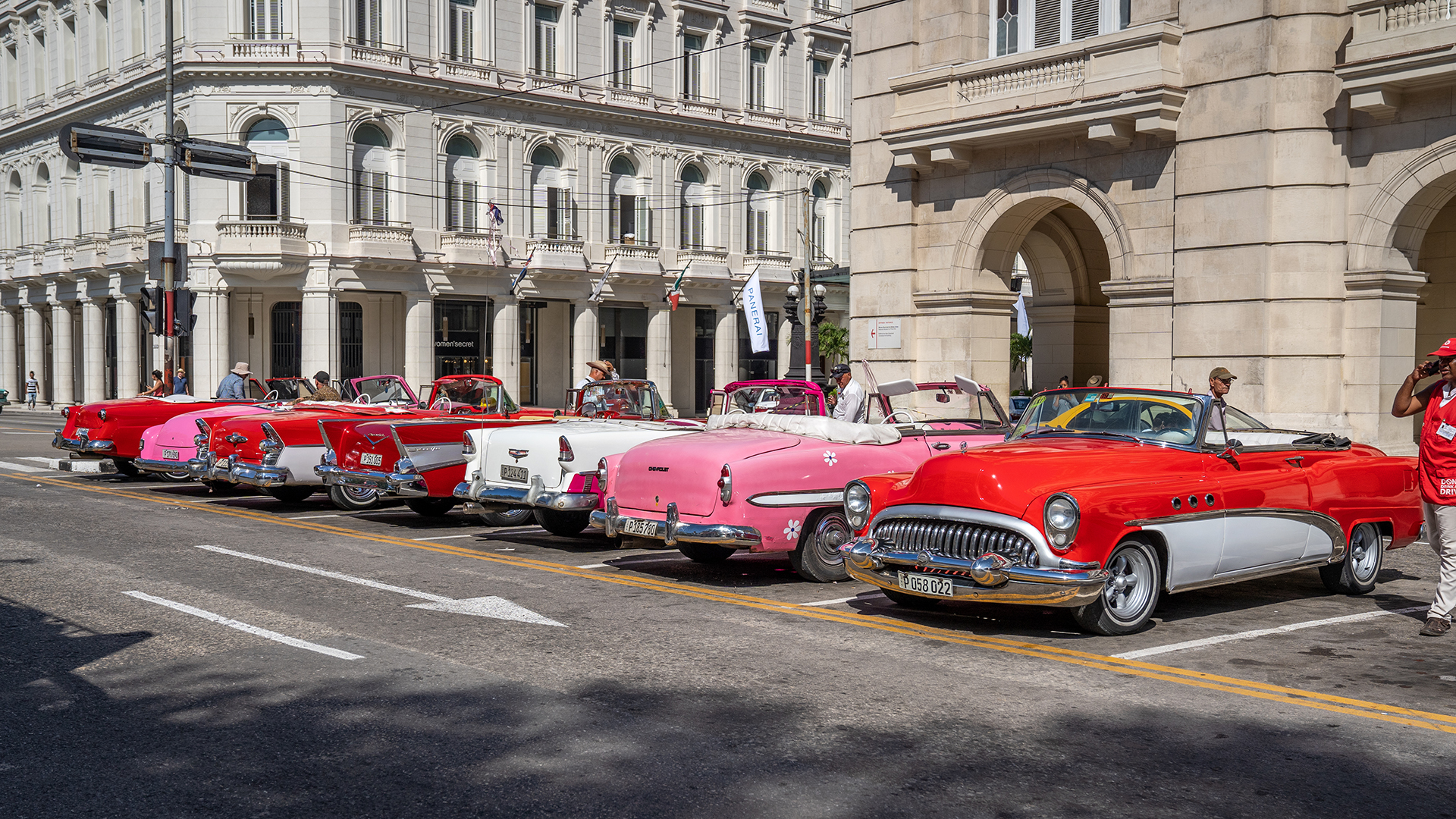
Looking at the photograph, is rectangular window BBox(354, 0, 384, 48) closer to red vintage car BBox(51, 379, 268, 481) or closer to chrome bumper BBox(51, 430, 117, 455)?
red vintage car BBox(51, 379, 268, 481)

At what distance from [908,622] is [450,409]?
9.86 metres

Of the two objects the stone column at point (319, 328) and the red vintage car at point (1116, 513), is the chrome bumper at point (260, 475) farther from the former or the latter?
the stone column at point (319, 328)

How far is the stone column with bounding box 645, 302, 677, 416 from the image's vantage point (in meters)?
Answer: 48.3

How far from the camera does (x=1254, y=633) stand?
8070mm

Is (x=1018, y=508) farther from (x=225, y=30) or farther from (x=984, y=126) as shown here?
(x=225, y=30)

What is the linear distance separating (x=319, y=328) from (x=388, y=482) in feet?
92.4

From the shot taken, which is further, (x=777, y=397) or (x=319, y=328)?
(x=319, y=328)

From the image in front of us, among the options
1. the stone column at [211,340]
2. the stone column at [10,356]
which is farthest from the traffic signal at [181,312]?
the stone column at [10,356]

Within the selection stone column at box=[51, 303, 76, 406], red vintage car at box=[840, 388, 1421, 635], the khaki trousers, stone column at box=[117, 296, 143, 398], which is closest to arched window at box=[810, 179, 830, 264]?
stone column at box=[117, 296, 143, 398]

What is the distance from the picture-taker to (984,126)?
18922mm

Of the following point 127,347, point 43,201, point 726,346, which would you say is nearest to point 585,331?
point 726,346

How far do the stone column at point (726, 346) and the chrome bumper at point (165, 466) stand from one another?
34292 mm

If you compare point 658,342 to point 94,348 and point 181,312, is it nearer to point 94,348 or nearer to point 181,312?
point 94,348

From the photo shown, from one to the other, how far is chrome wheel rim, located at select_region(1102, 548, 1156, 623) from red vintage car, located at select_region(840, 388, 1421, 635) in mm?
10
